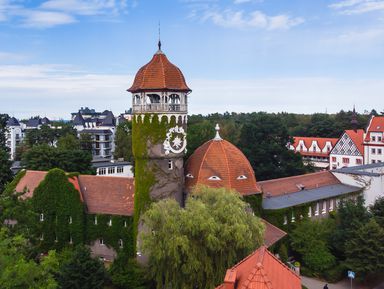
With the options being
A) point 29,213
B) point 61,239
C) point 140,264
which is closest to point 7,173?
point 61,239

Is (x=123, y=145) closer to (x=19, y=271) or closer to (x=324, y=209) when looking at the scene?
(x=324, y=209)

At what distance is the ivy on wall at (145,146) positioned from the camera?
110 ft

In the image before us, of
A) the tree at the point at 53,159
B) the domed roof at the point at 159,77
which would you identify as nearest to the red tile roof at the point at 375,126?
the tree at the point at 53,159

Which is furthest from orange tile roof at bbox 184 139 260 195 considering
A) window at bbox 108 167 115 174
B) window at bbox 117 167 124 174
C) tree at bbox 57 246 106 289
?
window at bbox 117 167 124 174

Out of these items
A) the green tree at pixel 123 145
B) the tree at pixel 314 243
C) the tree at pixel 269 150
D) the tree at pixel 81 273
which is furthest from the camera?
the green tree at pixel 123 145

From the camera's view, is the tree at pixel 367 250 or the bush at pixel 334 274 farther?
the bush at pixel 334 274

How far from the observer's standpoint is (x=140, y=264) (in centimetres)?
3425

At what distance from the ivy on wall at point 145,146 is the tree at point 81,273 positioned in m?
6.27

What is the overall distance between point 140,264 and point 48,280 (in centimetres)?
1560

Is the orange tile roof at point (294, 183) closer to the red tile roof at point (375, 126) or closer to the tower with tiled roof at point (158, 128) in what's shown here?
the tower with tiled roof at point (158, 128)

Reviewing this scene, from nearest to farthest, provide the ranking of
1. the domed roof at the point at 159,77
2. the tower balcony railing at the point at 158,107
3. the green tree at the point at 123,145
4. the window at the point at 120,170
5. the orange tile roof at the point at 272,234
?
the tower balcony railing at the point at 158,107 → the domed roof at the point at 159,77 → the orange tile roof at the point at 272,234 → the window at the point at 120,170 → the green tree at the point at 123,145

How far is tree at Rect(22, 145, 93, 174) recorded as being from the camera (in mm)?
56094

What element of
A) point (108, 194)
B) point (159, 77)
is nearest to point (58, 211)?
point (108, 194)

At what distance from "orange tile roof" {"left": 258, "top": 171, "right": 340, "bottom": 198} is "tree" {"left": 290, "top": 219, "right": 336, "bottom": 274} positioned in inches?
193
